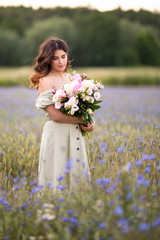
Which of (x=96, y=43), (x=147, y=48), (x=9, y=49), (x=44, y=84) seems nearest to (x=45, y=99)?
(x=44, y=84)

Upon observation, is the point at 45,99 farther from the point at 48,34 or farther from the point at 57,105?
the point at 48,34

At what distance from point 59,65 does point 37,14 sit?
6817 cm

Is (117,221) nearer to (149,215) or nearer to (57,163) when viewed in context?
(149,215)

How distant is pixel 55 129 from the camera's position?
2.87 meters

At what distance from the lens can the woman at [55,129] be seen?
2811mm

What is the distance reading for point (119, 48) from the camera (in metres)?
44.0

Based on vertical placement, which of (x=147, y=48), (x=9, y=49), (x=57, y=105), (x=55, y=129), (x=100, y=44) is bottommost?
(x=55, y=129)

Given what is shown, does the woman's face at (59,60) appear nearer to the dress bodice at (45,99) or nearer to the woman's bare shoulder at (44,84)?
the woman's bare shoulder at (44,84)

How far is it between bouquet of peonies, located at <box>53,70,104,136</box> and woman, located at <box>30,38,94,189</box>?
137 millimetres

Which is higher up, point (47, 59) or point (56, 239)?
point (47, 59)

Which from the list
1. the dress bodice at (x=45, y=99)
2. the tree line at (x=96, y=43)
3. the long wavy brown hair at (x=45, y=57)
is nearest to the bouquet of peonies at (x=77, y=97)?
the dress bodice at (x=45, y=99)

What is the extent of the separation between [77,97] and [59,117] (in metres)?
0.33

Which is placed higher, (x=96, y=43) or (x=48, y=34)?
(x=48, y=34)

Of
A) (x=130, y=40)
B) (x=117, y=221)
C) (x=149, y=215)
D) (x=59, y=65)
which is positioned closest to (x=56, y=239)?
(x=117, y=221)
